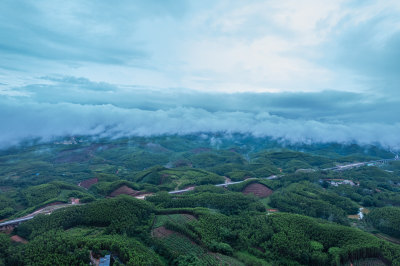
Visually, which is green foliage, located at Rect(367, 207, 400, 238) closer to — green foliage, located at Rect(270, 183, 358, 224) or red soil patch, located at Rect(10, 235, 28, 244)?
green foliage, located at Rect(270, 183, 358, 224)

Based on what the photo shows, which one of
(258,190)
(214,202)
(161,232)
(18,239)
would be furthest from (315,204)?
(18,239)

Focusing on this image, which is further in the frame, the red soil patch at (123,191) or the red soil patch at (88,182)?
the red soil patch at (88,182)

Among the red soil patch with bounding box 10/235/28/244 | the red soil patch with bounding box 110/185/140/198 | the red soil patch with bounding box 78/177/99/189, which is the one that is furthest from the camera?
the red soil patch with bounding box 78/177/99/189

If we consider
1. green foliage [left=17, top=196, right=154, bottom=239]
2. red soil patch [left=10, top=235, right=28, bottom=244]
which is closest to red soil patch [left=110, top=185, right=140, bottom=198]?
green foliage [left=17, top=196, right=154, bottom=239]

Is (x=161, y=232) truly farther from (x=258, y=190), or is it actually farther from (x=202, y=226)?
(x=258, y=190)

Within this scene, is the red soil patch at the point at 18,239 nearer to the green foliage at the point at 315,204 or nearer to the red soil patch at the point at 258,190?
the green foliage at the point at 315,204

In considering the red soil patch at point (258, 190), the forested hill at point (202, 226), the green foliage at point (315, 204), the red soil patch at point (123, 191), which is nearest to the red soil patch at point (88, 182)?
the forested hill at point (202, 226)
